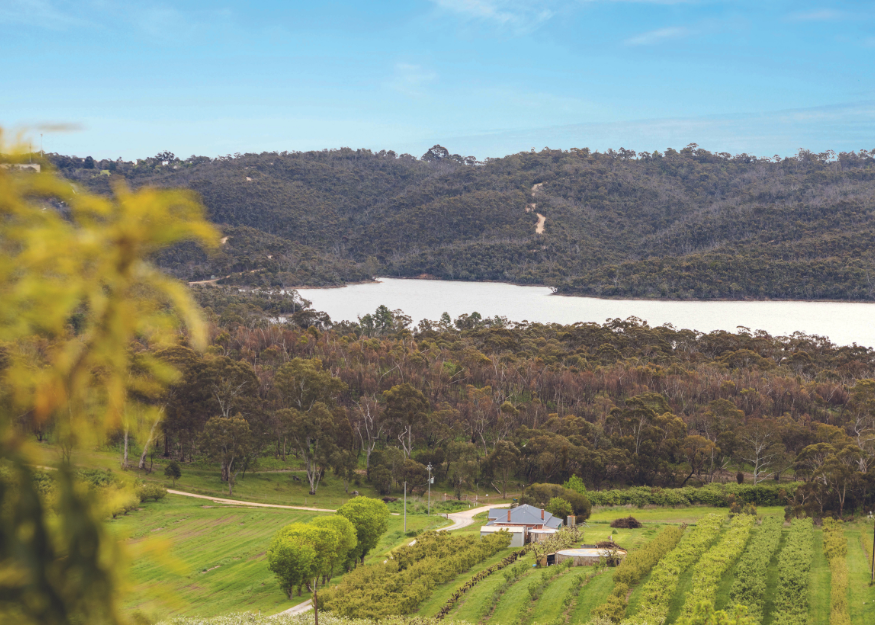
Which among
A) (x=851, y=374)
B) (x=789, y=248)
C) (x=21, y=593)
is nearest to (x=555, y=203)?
(x=789, y=248)

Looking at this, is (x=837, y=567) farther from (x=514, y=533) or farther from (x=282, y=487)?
(x=282, y=487)

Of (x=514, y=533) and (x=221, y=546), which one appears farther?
(x=514, y=533)

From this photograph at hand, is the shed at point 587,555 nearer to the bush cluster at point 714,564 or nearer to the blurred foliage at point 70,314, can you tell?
the bush cluster at point 714,564

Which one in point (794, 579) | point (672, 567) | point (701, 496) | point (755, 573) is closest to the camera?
point (794, 579)

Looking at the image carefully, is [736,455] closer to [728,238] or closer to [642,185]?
[728,238]

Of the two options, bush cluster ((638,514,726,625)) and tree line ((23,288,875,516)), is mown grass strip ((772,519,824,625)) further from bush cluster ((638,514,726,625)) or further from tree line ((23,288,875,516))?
tree line ((23,288,875,516))

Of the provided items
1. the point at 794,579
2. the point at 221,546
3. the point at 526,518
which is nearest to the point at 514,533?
the point at 526,518
